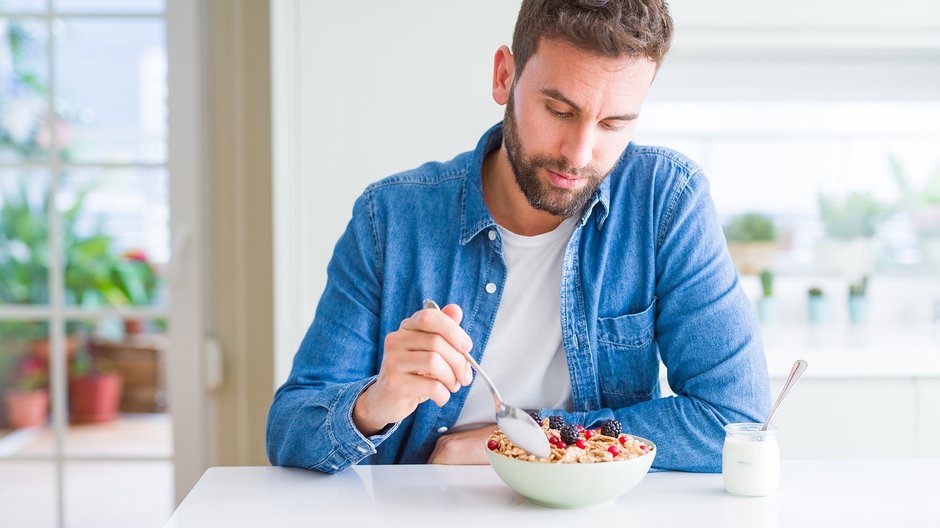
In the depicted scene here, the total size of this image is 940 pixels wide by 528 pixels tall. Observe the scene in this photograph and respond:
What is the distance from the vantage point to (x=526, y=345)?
1.48 meters

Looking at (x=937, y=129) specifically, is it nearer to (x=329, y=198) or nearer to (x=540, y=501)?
(x=329, y=198)

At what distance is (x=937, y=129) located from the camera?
103 inches

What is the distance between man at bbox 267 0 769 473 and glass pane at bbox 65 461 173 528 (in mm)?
1477

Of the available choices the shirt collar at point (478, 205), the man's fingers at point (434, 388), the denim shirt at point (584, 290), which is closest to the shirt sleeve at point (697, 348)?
the denim shirt at point (584, 290)

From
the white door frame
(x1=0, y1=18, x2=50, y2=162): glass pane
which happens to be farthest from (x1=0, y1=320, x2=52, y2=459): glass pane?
(x1=0, y1=18, x2=50, y2=162): glass pane

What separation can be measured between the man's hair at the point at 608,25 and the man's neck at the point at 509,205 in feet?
0.97

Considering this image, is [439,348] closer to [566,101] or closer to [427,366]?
[427,366]

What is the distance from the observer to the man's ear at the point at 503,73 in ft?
4.82

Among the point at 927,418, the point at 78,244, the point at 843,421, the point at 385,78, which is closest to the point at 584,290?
the point at 385,78

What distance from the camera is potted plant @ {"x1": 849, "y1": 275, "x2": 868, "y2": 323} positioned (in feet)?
8.18

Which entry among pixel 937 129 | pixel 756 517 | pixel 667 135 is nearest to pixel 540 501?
pixel 756 517

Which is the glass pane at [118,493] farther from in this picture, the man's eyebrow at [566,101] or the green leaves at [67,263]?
the man's eyebrow at [566,101]

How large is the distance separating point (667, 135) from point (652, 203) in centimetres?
114

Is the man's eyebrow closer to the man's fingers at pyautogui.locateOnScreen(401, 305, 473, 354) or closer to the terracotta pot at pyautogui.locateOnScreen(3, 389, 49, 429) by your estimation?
the man's fingers at pyautogui.locateOnScreen(401, 305, 473, 354)
